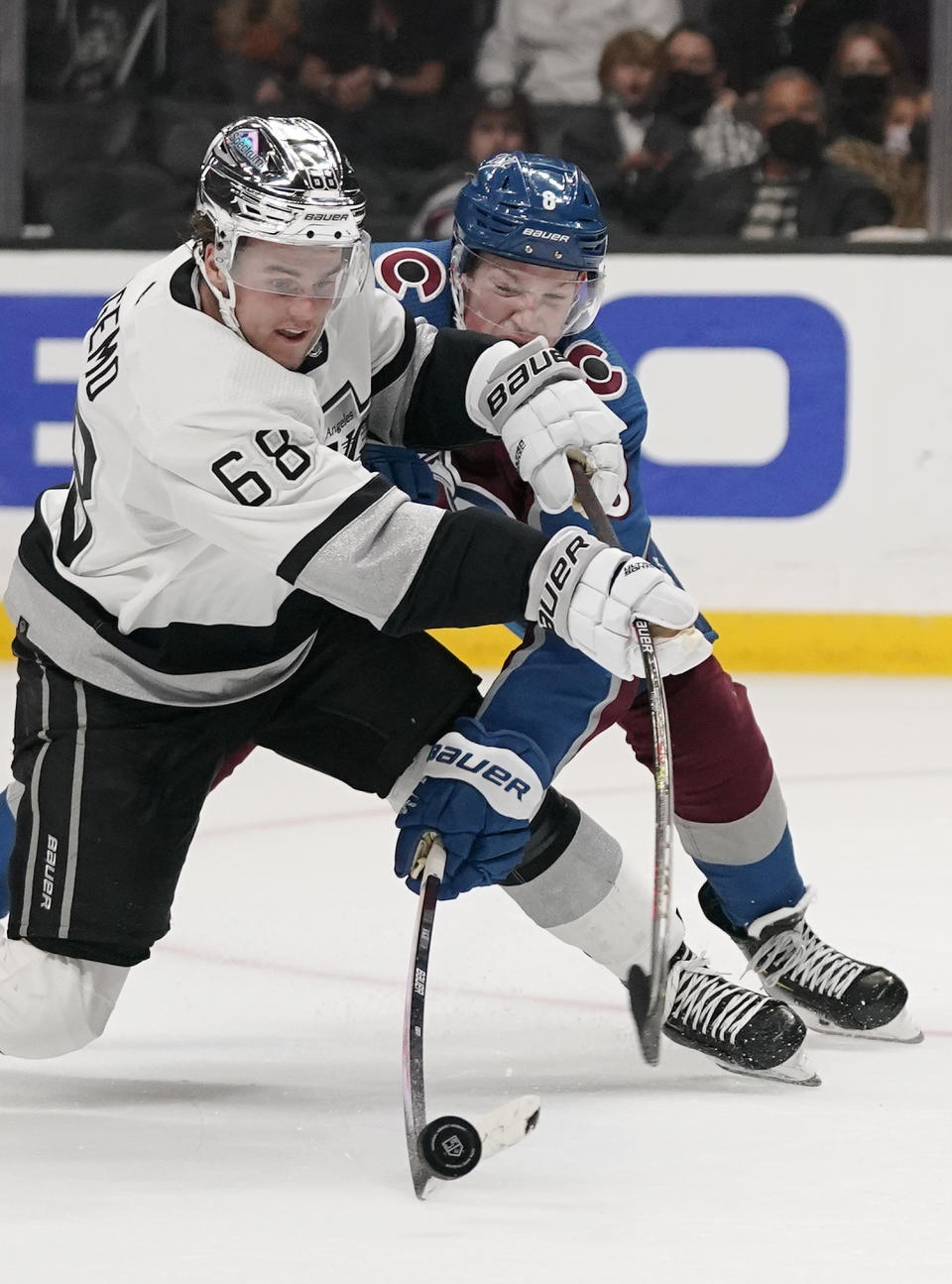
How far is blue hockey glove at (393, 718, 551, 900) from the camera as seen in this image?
2.03 metres

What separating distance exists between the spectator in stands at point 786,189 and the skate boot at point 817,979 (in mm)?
2585

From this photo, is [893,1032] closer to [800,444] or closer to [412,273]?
[412,273]

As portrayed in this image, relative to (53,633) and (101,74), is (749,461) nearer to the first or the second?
(101,74)

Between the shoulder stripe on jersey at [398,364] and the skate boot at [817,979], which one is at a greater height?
the shoulder stripe on jersey at [398,364]

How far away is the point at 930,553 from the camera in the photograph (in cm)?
461

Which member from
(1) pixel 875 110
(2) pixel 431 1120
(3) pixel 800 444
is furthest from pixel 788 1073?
(1) pixel 875 110

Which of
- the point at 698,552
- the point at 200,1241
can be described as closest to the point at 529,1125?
the point at 200,1241

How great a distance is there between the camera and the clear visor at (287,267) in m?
1.92

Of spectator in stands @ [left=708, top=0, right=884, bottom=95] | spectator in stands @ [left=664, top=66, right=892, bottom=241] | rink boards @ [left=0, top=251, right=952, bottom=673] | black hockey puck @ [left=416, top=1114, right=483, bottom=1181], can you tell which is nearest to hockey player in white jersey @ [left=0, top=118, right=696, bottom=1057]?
black hockey puck @ [left=416, top=1114, right=483, bottom=1181]

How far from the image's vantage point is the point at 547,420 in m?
2.10

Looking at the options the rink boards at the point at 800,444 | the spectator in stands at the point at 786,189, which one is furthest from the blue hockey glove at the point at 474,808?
the spectator in stands at the point at 786,189

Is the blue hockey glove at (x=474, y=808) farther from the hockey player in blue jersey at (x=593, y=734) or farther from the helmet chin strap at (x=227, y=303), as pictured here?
the helmet chin strap at (x=227, y=303)

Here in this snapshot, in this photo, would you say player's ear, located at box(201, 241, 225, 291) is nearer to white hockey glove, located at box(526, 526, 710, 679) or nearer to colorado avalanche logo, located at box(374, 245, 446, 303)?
white hockey glove, located at box(526, 526, 710, 679)

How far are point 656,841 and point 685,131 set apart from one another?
10.9ft
